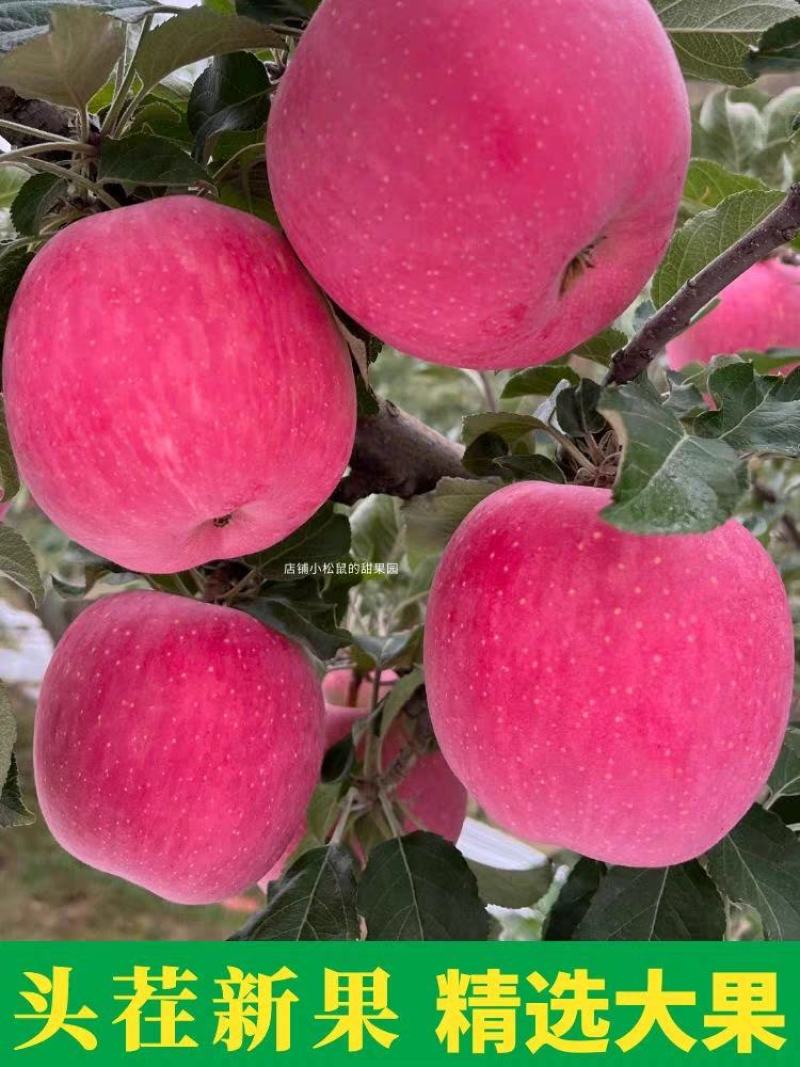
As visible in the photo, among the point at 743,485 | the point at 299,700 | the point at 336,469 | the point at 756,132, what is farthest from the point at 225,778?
the point at 756,132

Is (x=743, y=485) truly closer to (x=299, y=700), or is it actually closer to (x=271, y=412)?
(x=271, y=412)

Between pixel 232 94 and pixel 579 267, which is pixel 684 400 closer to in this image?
pixel 579 267

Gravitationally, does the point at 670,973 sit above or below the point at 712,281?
below

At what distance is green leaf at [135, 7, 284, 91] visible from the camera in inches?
20.1

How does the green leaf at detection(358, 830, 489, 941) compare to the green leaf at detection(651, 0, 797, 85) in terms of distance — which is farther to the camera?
Result: the green leaf at detection(358, 830, 489, 941)

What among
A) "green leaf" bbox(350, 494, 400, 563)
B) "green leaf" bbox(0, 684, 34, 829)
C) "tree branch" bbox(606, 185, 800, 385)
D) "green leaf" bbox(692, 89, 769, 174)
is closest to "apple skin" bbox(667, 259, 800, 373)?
"green leaf" bbox(692, 89, 769, 174)

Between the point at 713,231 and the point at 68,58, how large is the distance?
386 millimetres

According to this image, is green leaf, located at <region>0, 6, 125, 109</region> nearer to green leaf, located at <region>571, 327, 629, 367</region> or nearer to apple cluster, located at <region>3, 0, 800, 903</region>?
apple cluster, located at <region>3, 0, 800, 903</region>

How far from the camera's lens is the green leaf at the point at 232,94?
55cm

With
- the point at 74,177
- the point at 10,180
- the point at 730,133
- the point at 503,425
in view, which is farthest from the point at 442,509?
the point at 730,133

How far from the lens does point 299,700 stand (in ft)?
2.33

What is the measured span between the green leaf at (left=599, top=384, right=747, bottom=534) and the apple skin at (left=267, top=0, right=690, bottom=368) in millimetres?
64

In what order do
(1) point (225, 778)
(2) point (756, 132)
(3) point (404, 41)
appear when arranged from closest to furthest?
1. (3) point (404, 41)
2. (1) point (225, 778)
3. (2) point (756, 132)

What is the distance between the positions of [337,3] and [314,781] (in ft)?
1.56
